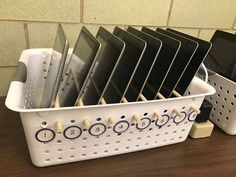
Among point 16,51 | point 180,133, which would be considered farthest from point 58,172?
point 16,51

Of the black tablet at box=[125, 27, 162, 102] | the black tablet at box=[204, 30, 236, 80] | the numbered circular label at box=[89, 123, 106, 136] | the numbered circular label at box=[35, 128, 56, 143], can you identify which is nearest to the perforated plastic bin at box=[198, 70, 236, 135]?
the black tablet at box=[204, 30, 236, 80]

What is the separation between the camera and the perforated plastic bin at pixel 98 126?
45cm

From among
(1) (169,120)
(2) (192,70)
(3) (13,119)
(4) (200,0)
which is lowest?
(3) (13,119)

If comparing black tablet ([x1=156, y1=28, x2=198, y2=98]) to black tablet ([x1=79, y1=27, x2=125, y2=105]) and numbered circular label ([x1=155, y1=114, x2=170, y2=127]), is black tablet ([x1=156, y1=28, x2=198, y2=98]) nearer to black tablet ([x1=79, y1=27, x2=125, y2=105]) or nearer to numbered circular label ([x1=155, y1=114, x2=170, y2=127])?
numbered circular label ([x1=155, y1=114, x2=170, y2=127])

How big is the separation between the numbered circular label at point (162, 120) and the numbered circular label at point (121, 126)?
8cm

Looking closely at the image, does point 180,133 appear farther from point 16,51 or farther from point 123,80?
point 16,51

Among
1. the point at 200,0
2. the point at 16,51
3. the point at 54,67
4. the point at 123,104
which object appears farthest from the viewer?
the point at 200,0

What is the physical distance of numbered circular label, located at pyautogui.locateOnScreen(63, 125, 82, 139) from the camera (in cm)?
48

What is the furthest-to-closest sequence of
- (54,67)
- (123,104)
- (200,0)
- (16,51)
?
(200,0) → (16,51) → (54,67) → (123,104)

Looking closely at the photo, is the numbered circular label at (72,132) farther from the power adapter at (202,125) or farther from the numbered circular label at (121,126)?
the power adapter at (202,125)

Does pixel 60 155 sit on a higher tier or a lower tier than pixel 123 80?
lower

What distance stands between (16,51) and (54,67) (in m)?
0.31

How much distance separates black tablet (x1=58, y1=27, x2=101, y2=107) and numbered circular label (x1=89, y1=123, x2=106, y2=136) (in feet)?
0.27

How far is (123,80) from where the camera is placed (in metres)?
0.52
